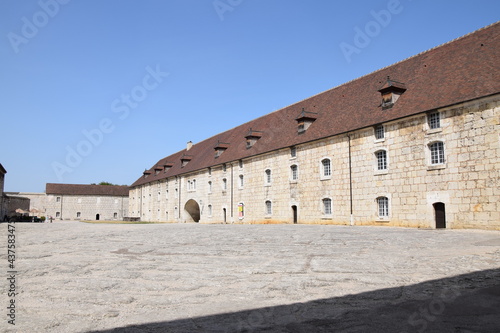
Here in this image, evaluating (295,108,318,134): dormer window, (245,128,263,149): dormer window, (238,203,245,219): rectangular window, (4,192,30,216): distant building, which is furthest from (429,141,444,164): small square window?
(4,192,30,216): distant building

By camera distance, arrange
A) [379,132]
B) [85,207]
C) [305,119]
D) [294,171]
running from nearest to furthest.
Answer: [379,132]
[305,119]
[294,171]
[85,207]

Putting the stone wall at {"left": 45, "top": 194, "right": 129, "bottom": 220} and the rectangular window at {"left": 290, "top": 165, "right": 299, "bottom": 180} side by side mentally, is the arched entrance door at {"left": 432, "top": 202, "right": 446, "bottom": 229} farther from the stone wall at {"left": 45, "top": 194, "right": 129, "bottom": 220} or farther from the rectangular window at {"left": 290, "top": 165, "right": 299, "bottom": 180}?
the stone wall at {"left": 45, "top": 194, "right": 129, "bottom": 220}

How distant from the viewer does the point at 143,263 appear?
283 inches

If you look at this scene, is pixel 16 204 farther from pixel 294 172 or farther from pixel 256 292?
pixel 256 292

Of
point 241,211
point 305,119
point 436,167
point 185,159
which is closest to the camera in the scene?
point 436,167

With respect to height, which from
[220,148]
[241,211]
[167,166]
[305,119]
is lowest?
[241,211]

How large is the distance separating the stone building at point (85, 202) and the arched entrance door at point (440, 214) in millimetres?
63439

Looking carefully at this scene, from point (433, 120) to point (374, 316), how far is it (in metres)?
16.9

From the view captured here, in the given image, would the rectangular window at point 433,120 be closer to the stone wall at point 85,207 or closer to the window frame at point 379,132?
the window frame at point 379,132

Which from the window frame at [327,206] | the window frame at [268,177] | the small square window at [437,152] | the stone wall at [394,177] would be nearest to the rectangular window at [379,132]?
the stone wall at [394,177]

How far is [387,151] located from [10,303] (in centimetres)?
1925

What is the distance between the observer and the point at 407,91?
69.5 feet

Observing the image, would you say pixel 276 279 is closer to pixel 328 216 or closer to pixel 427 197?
pixel 427 197

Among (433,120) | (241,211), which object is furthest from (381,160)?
(241,211)
